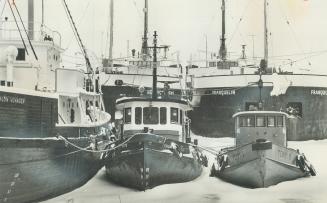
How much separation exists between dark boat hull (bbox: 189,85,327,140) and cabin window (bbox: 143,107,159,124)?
42.9 ft

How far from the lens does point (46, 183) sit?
48.4 feet

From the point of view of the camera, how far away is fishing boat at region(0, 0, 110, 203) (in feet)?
44.0

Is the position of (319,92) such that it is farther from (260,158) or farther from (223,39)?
(260,158)

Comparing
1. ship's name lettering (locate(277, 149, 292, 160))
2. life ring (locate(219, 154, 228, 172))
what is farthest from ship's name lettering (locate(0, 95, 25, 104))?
ship's name lettering (locate(277, 149, 292, 160))

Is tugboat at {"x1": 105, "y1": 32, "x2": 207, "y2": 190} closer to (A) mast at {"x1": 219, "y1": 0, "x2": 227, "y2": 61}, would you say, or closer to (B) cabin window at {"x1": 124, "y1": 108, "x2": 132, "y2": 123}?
(B) cabin window at {"x1": 124, "y1": 108, "x2": 132, "y2": 123}

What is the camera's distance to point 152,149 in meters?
16.5

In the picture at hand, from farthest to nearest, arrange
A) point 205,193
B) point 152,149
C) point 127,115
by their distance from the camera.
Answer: point 127,115
point 205,193
point 152,149

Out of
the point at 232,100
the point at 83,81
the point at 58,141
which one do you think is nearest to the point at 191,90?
the point at 232,100

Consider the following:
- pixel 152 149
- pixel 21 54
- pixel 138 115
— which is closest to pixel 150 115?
pixel 138 115

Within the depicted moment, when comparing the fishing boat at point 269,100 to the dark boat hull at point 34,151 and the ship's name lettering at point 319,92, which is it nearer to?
the ship's name lettering at point 319,92

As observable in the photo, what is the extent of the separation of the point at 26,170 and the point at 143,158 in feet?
12.7

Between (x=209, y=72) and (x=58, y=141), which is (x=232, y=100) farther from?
(x=58, y=141)

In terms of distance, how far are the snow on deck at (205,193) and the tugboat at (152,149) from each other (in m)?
0.35

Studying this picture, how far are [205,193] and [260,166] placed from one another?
2116mm
